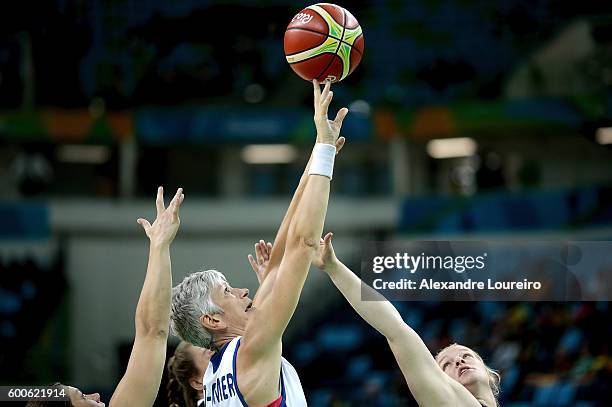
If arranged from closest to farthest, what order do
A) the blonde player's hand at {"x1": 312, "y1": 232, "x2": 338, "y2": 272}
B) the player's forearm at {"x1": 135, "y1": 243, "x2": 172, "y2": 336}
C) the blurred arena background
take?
the player's forearm at {"x1": 135, "y1": 243, "x2": 172, "y2": 336}
the blonde player's hand at {"x1": 312, "y1": 232, "x2": 338, "y2": 272}
the blurred arena background

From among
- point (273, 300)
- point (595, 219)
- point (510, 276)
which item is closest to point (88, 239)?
point (595, 219)

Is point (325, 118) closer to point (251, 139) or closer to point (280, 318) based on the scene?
point (280, 318)

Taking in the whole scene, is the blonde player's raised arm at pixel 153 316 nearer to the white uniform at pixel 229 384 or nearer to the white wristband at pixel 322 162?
the white uniform at pixel 229 384

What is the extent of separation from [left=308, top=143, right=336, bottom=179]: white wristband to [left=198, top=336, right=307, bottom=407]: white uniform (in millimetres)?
833

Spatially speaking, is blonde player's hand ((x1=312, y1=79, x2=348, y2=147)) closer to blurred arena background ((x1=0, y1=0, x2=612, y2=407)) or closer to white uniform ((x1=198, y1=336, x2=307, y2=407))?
white uniform ((x1=198, y1=336, x2=307, y2=407))

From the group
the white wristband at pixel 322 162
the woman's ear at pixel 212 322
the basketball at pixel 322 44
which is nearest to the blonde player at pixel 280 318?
the white wristband at pixel 322 162

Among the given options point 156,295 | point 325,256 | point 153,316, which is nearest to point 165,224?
point 156,295

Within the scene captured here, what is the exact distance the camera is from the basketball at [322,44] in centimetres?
480

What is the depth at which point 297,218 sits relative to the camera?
12.1 feet

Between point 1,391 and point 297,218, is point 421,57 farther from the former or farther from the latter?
point 297,218

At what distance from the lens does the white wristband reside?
373 cm

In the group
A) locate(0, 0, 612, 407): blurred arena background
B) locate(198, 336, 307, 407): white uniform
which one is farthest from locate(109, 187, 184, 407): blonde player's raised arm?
locate(0, 0, 612, 407): blurred arena background

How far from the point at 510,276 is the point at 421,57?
9166 millimetres

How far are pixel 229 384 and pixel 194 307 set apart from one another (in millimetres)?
559
